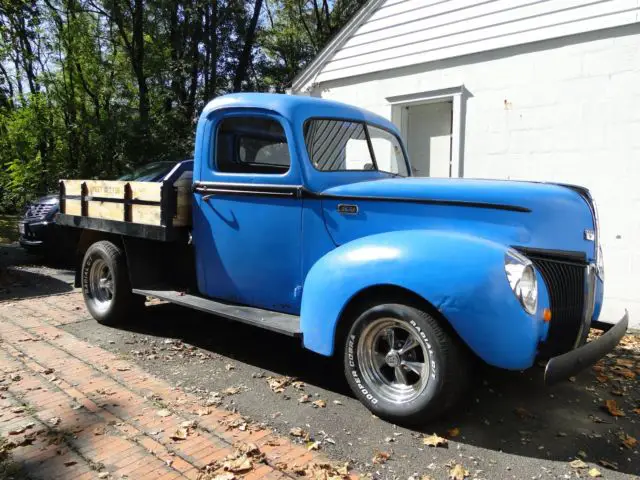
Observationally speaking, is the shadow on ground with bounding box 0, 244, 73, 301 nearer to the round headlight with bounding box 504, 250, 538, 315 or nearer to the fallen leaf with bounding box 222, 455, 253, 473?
A: the fallen leaf with bounding box 222, 455, 253, 473

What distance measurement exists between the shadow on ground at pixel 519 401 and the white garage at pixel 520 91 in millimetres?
1899

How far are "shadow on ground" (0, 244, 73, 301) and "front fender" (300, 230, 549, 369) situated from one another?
16.8ft

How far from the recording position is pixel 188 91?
59.8 ft

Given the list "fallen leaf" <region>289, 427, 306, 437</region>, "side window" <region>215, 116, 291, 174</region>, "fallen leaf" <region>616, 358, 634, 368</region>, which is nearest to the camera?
"fallen leaf" <region>289, 427, 306, 437</region>

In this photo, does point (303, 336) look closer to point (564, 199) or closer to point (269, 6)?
point (564, 199)

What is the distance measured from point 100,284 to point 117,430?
2.61 meters

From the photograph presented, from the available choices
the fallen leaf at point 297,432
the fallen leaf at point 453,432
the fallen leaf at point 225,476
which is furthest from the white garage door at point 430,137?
the fallen leaf at point 225,476

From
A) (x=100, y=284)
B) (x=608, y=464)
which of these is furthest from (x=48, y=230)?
(x=608, y=464)

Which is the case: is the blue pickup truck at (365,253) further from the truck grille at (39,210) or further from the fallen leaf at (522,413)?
the truck grille at (39,210)

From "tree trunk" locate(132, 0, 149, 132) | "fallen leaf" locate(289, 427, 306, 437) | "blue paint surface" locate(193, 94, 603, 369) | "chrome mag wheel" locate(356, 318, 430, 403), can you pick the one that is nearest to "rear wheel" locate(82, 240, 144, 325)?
"blue paint surface" locate(193, 94, 603, 369)

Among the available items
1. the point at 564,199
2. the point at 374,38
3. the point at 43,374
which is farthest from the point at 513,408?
the point at 374,38

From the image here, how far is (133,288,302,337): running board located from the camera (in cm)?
358

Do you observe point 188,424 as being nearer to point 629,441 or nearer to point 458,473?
point 458,473

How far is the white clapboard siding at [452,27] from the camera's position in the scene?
5.72 meters
